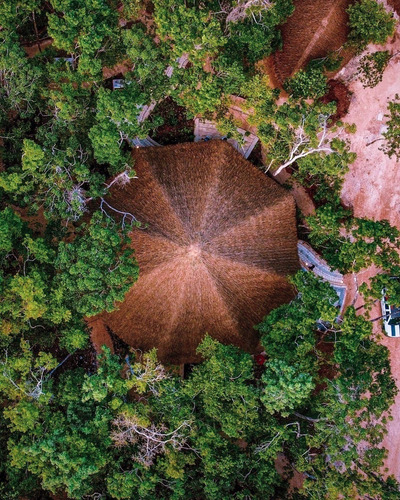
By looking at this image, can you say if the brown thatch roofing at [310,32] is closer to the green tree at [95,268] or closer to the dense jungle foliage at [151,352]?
the dense jungle foliage at [151,352]

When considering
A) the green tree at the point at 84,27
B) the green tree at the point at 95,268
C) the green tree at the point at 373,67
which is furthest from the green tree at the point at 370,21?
the green tree at the point at 95,268

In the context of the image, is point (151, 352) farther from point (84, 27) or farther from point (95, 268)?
point (84, 27)

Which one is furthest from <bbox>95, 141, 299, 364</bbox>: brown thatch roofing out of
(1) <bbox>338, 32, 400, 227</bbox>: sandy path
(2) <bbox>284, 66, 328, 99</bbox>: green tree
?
(1) <bbox>338, 32, 400, 227</bbox>: sandy path

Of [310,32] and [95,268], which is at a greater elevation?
[310,32]

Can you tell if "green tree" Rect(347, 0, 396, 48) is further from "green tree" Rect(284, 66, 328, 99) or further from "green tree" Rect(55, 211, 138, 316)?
"green tree" Rect(55, 211, 138, 316)

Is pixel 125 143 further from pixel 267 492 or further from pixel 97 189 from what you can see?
pixel 267 492

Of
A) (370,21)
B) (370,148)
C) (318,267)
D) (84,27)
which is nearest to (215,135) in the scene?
(84,27)
